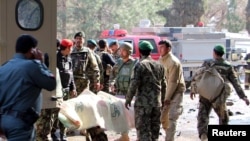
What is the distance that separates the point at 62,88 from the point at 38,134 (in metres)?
1.01

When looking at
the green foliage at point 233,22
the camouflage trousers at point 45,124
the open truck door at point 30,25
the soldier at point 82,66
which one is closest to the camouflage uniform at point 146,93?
the camouflage trousers at point 45,124

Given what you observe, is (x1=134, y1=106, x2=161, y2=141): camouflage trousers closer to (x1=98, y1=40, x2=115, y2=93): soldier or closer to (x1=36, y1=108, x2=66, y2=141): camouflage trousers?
(x1=36, y1=108, x2=66, y2=141): camouflage trousers

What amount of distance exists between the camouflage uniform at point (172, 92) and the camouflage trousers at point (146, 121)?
59 centimetres

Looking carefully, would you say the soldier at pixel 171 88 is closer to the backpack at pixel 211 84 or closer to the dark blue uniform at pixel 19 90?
the backpack at pixel 211 84

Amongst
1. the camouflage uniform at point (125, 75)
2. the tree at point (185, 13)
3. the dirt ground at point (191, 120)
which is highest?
the tree at point (185, 13)

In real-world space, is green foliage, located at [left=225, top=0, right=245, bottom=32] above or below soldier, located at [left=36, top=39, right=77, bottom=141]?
above

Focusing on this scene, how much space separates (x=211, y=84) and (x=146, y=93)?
1.30 meters

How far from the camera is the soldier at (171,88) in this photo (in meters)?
8.21

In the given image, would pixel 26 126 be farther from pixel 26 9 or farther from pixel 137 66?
pixel 137 66

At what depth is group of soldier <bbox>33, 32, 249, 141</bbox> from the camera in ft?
24.8

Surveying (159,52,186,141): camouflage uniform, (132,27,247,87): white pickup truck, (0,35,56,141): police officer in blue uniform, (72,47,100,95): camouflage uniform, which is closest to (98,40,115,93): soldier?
(72,47,100,95): camouflage uniform

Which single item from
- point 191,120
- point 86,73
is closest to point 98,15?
point 191,120

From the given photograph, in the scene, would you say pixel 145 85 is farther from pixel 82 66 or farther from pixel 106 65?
pixel 106 65

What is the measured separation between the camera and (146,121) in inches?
299
